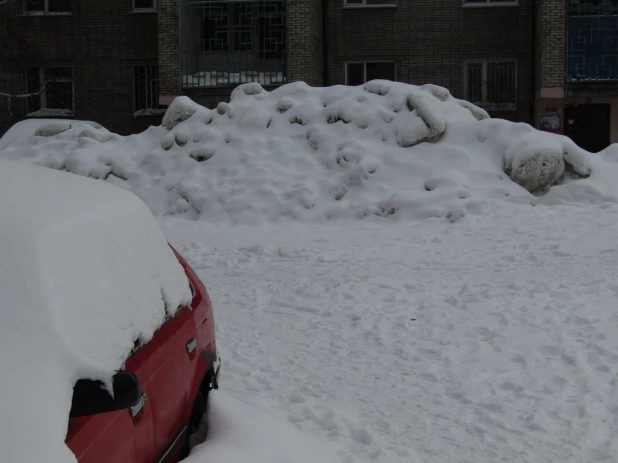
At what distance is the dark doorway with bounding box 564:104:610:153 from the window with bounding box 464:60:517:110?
56.0 inches

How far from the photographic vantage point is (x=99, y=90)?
23594 millimetres

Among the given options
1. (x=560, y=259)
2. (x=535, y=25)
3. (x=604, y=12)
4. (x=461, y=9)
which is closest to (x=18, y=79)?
(x=461, y=9)

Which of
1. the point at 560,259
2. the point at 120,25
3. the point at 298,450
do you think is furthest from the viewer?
the point at 120,25

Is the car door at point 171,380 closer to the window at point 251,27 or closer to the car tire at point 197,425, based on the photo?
the car tire at point 197,425

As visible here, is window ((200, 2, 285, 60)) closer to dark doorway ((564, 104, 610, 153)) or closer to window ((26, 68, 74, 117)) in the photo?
window ((26, 68, 74, 117))

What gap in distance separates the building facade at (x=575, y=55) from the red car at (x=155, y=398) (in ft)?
57.3

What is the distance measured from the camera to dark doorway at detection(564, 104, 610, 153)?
21.4 metres

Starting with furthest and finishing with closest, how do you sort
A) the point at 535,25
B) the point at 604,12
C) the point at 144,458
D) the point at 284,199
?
the point at 535,25, the point at 604,12, the point at 284,199, the point at 144,458

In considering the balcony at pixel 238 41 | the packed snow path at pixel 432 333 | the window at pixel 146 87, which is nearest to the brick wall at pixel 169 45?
the balcony at pixel 238 41

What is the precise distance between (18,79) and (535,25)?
13539 millimetres

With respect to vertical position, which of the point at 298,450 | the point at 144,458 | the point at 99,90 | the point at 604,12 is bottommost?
the point at 298,450

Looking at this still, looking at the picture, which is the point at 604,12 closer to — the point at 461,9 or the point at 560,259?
the point at 461,9

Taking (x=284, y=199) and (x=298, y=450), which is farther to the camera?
(x=284, y=199)

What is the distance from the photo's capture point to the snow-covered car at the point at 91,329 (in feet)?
7.50
